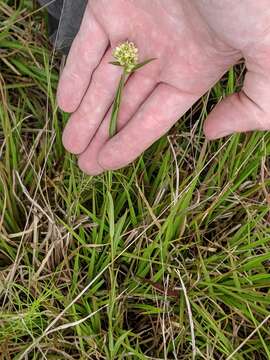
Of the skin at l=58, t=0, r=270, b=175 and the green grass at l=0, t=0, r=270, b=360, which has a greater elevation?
the skin at l=58, t=0, r=270, b=175

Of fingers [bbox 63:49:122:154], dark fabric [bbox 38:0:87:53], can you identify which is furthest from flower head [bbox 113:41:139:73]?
dark fabric [bbox 38:0:87:53]

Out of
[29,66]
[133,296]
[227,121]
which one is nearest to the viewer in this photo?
[227,121]

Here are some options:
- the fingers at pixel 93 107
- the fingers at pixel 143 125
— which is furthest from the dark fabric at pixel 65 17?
the fingers at pixel 143 125

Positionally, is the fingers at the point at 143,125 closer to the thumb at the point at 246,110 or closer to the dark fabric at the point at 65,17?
the thumb at the point at 246,110

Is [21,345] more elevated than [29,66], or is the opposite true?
[29,66]

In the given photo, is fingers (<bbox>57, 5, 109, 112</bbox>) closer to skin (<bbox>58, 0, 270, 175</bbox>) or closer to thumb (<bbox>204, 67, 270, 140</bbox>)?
skin (<bbox>58, 0, 270, 175</bbox>)

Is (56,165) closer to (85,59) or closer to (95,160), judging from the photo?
(95,160)

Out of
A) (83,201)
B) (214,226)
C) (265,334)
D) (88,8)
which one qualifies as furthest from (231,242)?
(88,8)
